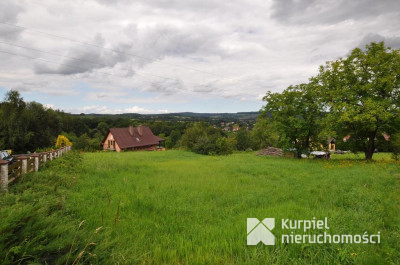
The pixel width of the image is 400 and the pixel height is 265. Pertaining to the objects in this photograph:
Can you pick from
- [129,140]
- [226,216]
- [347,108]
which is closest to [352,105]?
[347,108]

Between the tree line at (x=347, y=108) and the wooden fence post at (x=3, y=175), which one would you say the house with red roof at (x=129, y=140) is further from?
the wooden fence post at (x=3, y=175)

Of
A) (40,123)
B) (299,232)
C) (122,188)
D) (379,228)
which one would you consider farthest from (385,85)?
(40,123)

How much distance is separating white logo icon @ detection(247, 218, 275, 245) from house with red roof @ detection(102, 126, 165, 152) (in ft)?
146

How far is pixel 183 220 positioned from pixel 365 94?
17.9 metres

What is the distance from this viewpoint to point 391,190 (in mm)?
7660

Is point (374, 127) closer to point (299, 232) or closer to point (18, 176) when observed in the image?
point (299, 232)

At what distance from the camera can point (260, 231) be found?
4484 millimetres

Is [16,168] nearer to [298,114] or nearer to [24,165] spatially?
[24,165]

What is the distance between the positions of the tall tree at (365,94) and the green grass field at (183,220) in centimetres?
737

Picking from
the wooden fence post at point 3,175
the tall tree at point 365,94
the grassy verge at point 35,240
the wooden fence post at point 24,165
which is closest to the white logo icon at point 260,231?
the grassy verge at point 35,240

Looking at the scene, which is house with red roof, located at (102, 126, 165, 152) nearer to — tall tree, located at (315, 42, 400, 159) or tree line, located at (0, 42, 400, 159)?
tree line, located at (0, 42, 400, 159)

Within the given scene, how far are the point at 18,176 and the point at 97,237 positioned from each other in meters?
6.00

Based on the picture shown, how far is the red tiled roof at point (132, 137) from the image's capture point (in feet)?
153

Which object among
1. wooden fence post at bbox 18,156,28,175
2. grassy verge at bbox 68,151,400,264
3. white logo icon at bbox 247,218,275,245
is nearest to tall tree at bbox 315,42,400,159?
grassy verge at bbox 68,151,400,264
